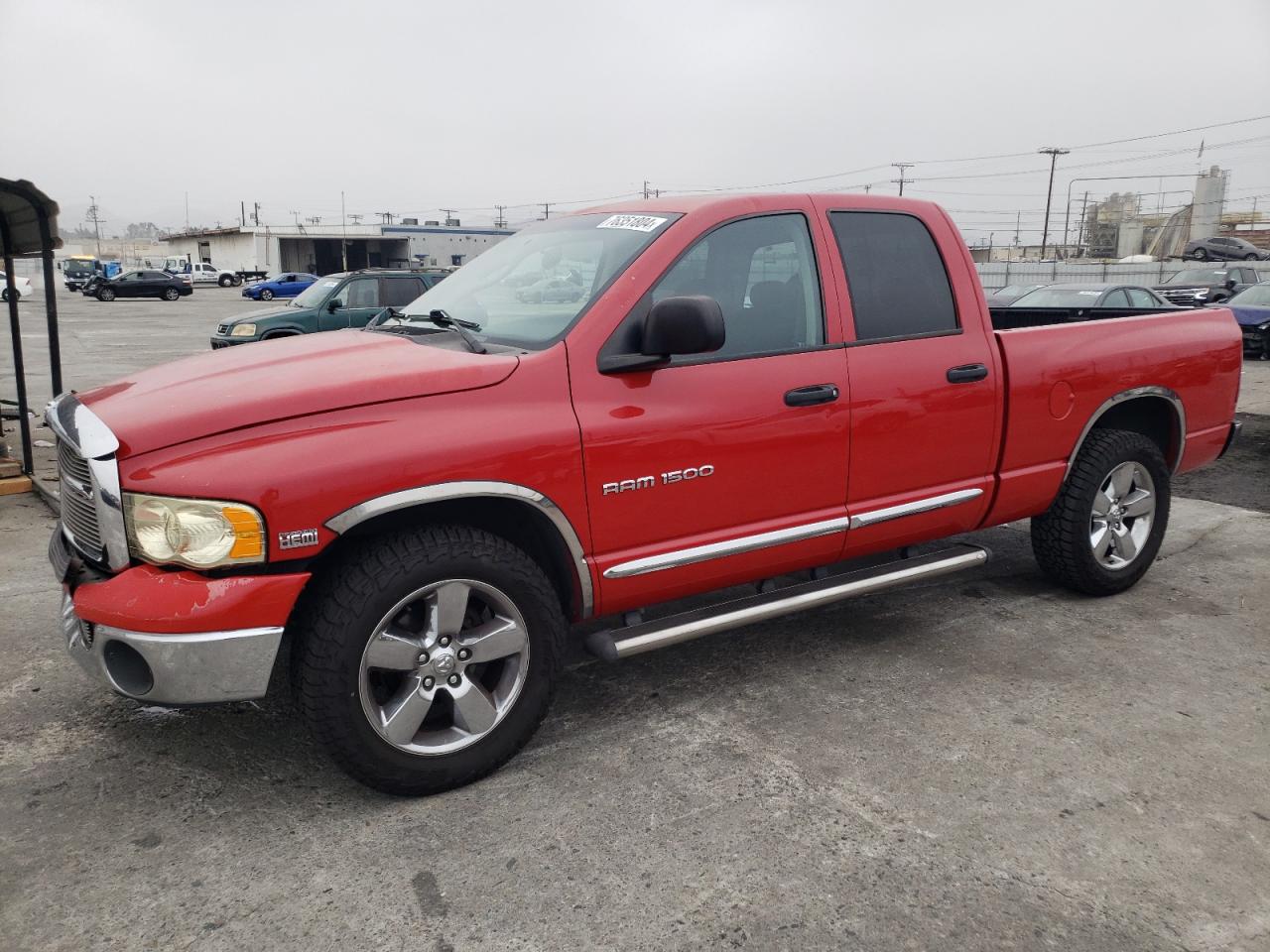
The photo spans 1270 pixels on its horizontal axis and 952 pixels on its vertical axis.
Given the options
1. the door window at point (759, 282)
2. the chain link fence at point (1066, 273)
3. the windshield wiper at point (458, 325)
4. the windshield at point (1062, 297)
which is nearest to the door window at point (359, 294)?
the windshield at point (1062, 297)

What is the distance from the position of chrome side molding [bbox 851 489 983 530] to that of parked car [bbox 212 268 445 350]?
11662 millimetres

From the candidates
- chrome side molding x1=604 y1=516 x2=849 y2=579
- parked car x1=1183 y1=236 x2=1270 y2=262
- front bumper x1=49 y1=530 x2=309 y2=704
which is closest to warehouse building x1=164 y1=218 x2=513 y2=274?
parked car x1=1183 y1=236 x2=1270 y2=262

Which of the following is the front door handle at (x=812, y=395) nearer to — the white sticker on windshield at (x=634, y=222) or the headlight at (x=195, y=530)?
the white sticker on windshield at (x=634, y=222)

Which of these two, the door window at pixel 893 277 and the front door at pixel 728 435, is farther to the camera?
the door window at pixel 893 277

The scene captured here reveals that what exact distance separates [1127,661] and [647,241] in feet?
8.56

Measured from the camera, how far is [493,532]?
3264 millimetres

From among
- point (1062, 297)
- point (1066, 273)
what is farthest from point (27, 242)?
point (1066, 273)

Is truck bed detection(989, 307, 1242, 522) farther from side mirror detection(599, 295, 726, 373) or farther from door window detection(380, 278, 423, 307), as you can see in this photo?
door window detection(380, 278, 423, 307)

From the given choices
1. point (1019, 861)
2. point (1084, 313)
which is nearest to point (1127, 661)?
point (1019, 861)

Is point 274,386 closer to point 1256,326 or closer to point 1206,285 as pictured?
point 1256,326

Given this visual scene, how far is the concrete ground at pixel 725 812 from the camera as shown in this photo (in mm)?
A: 2527

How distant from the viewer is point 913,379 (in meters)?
3.92

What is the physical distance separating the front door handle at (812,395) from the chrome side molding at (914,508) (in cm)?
50

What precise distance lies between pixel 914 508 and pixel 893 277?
0.93 m
